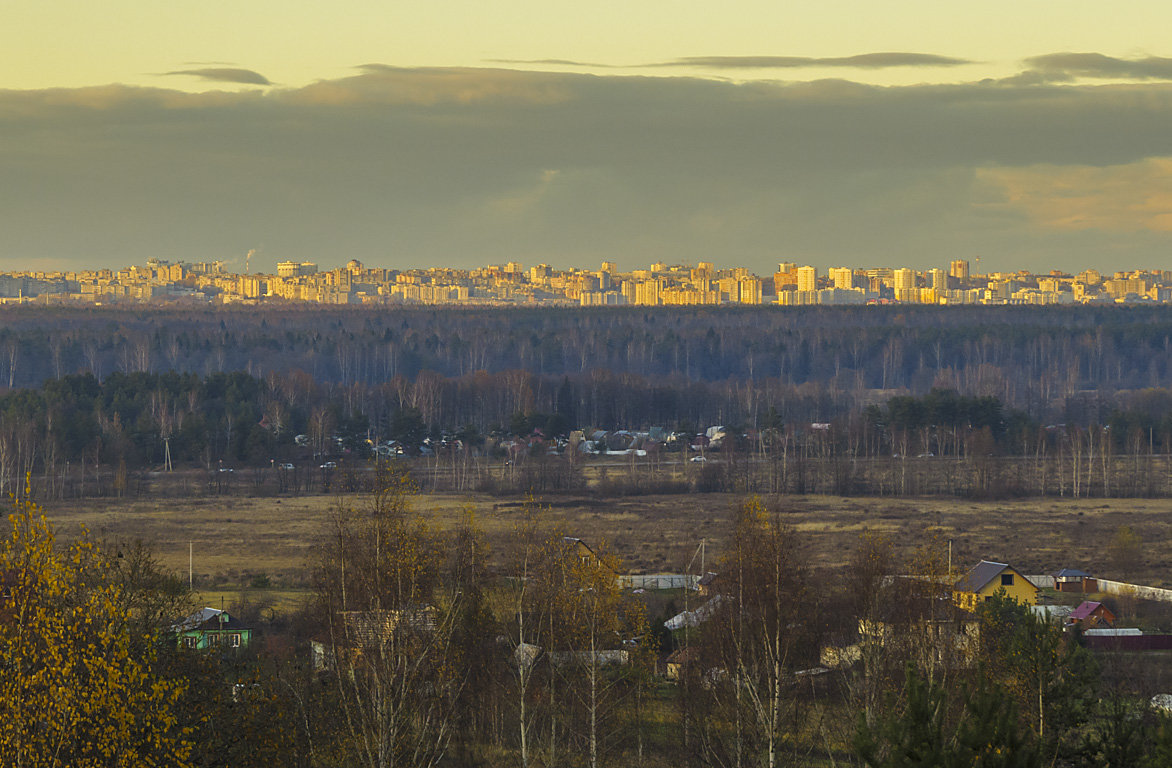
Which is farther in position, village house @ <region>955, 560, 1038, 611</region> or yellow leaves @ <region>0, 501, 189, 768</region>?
village house @ <region>955, 560, 1038, 611</region>

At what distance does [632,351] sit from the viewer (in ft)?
569

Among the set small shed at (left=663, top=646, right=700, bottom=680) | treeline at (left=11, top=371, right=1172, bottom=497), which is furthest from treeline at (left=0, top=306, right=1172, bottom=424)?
small shed at (left=663, top=646, right=700, bottom=680)

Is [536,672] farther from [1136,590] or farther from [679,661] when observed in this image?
[1136,590]

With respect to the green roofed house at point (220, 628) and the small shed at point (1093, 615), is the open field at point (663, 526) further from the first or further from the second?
the green roofed house at point (220, 628)

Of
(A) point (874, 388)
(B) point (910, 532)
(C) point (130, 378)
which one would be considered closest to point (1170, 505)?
(B) point (910, 532)

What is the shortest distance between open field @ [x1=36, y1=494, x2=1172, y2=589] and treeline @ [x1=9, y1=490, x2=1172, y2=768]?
18.2m

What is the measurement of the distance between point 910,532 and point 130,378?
208 feet

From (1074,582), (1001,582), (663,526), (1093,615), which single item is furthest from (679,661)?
(663,526)

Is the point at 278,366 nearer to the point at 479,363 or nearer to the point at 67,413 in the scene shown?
the point at 479,363

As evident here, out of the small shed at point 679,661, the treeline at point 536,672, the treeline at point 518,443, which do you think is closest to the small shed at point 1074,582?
the treeline at point 536,672

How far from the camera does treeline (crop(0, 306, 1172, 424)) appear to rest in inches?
5748

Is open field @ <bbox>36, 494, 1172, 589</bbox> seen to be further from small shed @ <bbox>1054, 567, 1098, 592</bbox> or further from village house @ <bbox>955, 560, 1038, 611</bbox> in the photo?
village house @ <bbox>955, 560, 1038, 611</bbox>

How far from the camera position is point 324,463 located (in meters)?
87.5

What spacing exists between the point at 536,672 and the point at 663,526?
118 feet
